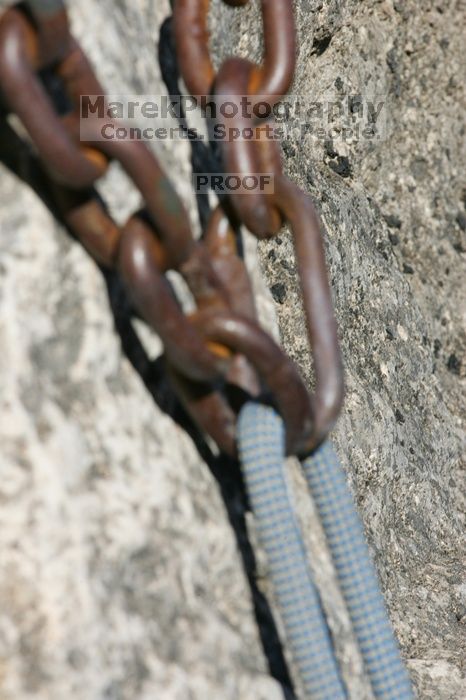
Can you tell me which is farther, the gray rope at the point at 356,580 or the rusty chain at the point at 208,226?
the gray rope at the point at 356,580

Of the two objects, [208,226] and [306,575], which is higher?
[208,226]

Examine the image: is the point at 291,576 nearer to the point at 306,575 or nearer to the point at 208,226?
the point at 306,575

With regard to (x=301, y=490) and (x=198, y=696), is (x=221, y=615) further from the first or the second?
(x=301, y=490)

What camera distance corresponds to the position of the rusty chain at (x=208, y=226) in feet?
2.41

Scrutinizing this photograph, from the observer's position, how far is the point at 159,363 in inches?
35.3

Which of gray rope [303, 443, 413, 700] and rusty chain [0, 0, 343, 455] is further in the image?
gray rope [303, 443, 413, 700]

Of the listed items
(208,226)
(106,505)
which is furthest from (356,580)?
(208,226)

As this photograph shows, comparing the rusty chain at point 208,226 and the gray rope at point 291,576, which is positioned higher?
the rusty chain at point 208,226

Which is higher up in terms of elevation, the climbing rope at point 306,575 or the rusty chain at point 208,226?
the rusty chain at point 208,226

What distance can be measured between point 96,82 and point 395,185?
121cm

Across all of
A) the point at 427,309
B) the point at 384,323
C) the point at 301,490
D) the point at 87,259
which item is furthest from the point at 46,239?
the point at 427,309

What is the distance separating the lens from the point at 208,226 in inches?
36.0

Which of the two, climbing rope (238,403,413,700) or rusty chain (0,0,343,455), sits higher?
rusty chain (0,0,343,455)

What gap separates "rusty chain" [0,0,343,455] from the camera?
0.73 metres
